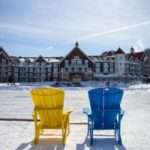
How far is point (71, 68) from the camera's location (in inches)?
2923

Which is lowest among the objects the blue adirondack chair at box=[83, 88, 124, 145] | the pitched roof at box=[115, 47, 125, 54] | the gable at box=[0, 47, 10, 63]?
the blue adirondack chair at box=[83, 88, 124, 145]

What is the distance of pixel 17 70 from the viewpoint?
8031 centimetres

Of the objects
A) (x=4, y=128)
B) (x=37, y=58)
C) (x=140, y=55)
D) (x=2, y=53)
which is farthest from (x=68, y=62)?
(x=4, y=128)

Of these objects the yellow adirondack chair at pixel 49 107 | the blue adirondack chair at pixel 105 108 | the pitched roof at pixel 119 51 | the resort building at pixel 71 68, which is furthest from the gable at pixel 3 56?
the blue adirondack chair at pixel 105 108

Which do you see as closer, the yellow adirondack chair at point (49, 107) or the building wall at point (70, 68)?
the yellow adirondack chair at point (49, 107)

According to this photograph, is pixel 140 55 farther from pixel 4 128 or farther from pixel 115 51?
pixel 4 128

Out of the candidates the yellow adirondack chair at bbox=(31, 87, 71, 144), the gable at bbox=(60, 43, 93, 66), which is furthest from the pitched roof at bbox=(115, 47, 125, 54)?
the yellow adirondack chair at bbox=(31, 87, 71, 144)

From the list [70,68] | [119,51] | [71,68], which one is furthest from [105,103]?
[119,51]

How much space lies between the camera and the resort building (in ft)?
244

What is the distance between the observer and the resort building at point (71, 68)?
74.4 meters

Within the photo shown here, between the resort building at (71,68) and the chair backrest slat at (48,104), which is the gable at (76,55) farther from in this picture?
the chair backrest slat at (48,104)

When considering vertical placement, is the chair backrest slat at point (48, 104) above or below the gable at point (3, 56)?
below

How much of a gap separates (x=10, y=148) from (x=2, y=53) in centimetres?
7455

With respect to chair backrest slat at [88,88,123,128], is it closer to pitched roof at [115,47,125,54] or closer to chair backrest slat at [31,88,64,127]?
chair backrest slat at [31,88,64,127]
